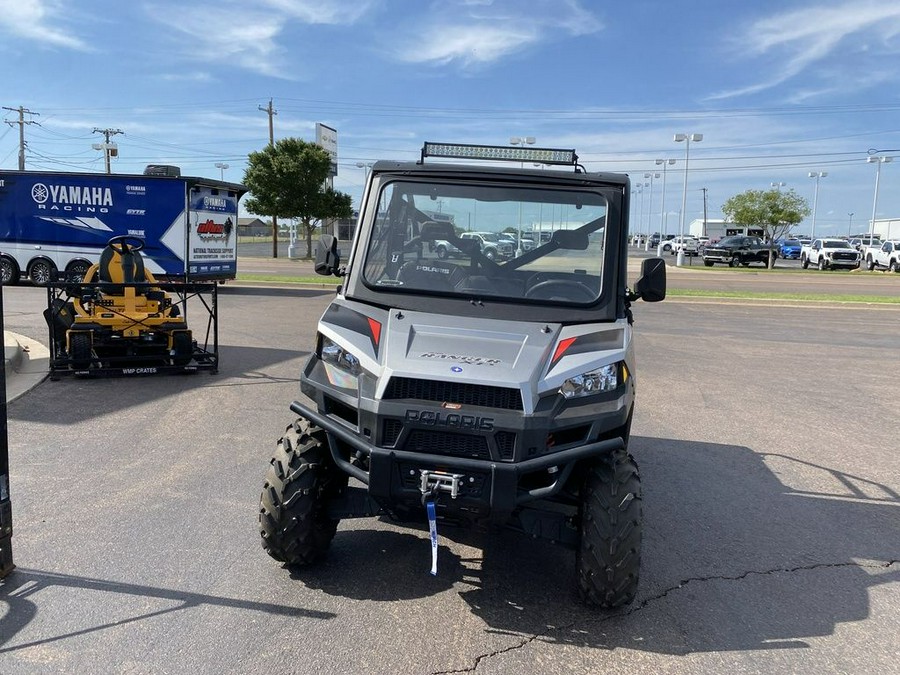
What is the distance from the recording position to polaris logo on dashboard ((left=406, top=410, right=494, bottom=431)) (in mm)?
3490

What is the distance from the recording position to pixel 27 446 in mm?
6398

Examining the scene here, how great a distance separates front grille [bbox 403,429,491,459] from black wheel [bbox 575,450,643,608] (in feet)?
2.06

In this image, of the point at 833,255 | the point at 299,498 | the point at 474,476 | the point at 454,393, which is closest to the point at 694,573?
the point at 474,476

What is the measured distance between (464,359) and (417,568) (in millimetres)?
1388

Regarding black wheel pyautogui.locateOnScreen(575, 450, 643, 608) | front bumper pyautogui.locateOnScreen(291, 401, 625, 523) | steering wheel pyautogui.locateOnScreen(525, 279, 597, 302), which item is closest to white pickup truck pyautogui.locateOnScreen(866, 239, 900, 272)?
steering wheel pyautogui.locateOnScreen(525, 279, 597, 302)

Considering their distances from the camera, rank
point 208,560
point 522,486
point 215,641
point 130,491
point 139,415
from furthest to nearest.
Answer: point 139,415, point 130,491, point 208,560, point 522,486, point 215,641

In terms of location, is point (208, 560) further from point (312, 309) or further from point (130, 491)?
point (312, 309)

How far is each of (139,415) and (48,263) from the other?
17.1 meters

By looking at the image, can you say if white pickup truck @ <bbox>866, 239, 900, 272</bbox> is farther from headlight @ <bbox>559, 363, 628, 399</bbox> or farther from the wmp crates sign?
headlight @ <bbox>559, 363, 628, 399</bbox>

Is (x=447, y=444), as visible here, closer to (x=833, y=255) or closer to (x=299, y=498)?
(x=299, y=498)

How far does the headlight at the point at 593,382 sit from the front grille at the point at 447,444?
496mm

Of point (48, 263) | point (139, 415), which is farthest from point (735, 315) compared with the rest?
point (48, 263)

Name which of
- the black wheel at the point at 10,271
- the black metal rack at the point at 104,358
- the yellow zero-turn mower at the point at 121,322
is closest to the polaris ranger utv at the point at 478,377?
the black metal rack at the point at 104,358

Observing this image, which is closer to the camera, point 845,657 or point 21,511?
point 845,657
